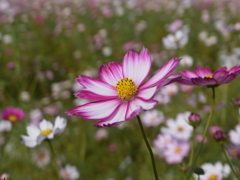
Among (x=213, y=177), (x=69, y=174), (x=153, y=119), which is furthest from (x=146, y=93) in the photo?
(x=153, y=119)

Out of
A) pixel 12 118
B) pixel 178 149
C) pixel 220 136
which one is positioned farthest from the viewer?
pixel 12 118

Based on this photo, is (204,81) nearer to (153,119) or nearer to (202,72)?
(202,72)

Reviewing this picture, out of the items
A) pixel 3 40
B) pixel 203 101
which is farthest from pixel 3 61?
pixel 203 101

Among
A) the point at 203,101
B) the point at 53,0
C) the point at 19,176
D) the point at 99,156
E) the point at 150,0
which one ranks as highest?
the point at 53,0

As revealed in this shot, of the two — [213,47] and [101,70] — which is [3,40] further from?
[101,70]

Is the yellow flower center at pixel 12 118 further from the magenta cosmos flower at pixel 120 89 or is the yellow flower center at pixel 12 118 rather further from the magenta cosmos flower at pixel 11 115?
the magenta cosmos flower at pixel 120 89

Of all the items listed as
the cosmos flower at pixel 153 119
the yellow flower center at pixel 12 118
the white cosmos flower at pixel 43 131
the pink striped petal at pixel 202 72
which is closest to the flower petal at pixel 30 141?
the white cosmos flower at pixel 43 131
